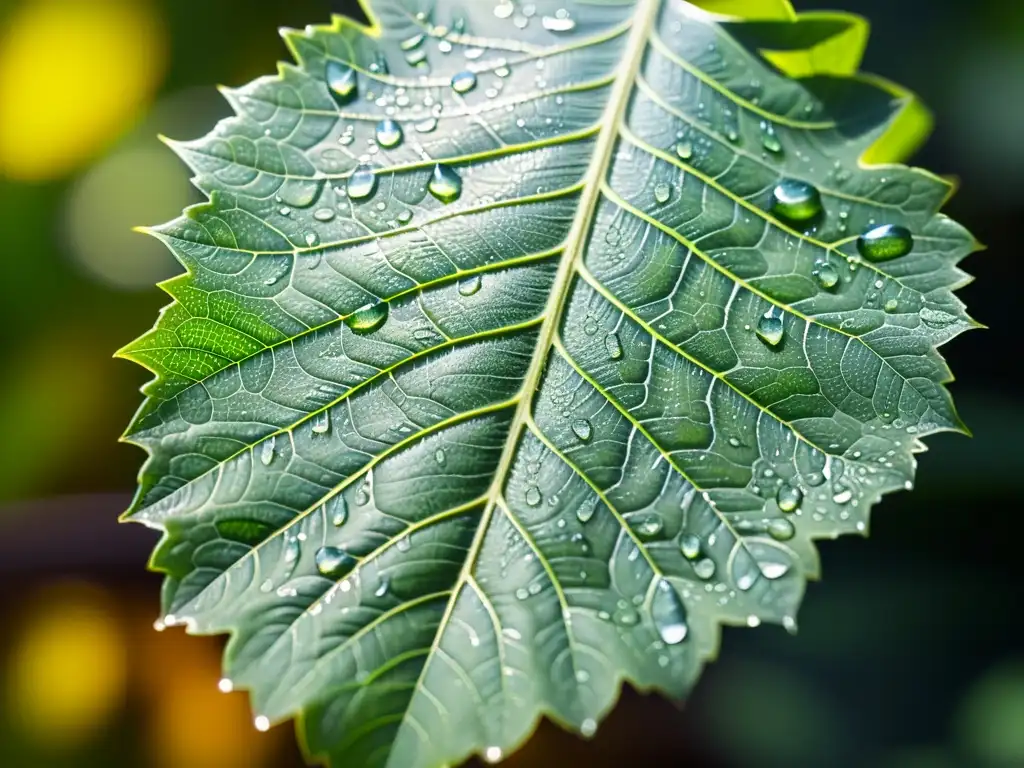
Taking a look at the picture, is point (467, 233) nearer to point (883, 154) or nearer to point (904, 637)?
point (883, 154)

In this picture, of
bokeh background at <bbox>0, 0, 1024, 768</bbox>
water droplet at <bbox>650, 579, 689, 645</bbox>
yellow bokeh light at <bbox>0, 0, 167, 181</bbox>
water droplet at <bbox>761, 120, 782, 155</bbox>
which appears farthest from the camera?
yellow bokeh light at <bbox>0, 0, 167, 181</bbox>

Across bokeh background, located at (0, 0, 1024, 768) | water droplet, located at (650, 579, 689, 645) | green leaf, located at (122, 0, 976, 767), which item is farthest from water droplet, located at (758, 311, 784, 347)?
bokeh background, located at (0, 0, 1024, 768)

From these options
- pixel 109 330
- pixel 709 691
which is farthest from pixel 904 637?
pixel 109 330

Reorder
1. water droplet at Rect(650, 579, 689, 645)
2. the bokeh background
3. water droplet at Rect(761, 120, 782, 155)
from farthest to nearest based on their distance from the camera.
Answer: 1. the bokeh background
2. water droplet at Rect(761, 120, 782, 155)
3. water droplet at Rect(650, 579, 689, 645)

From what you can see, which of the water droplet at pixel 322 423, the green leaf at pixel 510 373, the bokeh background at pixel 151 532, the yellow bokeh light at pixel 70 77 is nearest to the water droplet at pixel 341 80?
the green leaf at pixel 510 373

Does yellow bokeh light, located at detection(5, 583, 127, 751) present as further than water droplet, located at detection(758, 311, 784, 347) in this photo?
Yes

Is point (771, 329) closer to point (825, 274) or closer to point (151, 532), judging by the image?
point (825, 274)

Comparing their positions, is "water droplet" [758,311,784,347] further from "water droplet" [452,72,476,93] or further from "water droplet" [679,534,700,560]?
"water droplet" [452,72,476,93]
